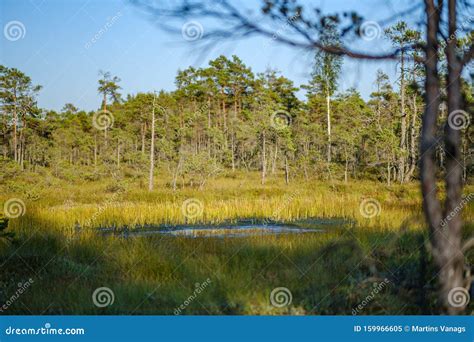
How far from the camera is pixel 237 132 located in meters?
36.0

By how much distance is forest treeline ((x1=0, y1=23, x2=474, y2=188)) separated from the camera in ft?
85.2

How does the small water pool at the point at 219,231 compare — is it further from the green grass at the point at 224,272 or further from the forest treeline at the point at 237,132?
the forest treeline at the point at 237,132

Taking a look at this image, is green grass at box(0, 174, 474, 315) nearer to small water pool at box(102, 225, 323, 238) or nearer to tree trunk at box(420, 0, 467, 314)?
tree trunk at box(420, 0, 467, 314)

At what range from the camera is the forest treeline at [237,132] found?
26.0 m

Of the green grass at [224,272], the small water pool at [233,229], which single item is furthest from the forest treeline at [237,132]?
the green grass at [224,272]

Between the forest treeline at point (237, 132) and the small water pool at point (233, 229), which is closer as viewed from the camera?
the small water pool at point (233, 229)

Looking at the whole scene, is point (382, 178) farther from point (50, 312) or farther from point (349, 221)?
point (50, 312)

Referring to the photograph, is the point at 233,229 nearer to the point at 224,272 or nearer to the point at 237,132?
the point at 224,272

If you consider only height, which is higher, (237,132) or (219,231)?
(237,132)

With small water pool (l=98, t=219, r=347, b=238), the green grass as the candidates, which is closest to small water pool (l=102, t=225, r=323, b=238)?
small water pool (l=98, t=219, r=347, b=238)

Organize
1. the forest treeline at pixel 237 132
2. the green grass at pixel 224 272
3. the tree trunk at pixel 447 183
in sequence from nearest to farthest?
1. the tree trunk at pixel 447 183
2. the green grass at pixel 224 272
3. the forest treeline at pixel 237 132

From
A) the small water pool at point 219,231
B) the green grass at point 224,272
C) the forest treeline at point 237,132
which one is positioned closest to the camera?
the green grass at point 224,272

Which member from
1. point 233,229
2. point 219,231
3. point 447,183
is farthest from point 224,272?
point 233,229

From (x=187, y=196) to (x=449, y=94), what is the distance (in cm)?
1545
